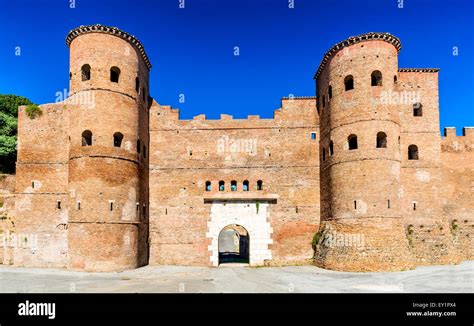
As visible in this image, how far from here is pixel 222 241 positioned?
48250 millimetres

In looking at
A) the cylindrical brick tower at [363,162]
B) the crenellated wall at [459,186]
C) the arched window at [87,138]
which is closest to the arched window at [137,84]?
the arched window at [87,138]

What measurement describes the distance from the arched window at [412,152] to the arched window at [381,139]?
9.15 feet

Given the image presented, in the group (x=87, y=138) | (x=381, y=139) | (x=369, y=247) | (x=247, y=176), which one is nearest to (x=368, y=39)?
(x=381, y=139)

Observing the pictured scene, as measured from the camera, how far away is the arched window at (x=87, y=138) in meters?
20.4

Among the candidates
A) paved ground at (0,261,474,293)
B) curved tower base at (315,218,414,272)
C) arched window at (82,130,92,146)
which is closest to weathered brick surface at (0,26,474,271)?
curved tower base at (315,218,414,272)

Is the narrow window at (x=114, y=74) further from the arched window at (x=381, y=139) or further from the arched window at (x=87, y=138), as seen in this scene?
the arched window at (x=381, y=139)

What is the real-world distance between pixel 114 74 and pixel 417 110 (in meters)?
18.9

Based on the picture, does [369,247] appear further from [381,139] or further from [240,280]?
[240,280]

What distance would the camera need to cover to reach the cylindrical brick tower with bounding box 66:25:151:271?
19031mm

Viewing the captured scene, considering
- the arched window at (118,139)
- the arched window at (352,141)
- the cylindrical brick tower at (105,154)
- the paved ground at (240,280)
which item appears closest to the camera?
the paved ground at (240,280)

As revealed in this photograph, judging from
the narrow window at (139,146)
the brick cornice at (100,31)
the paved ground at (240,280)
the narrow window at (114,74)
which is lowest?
the paved ground at (240,280)

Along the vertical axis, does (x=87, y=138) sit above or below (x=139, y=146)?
above

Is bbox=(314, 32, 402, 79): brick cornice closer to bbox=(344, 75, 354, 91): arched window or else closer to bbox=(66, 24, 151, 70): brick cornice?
bbox=(344, 75, 354, 91): arched window

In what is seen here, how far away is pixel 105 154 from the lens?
19.7m
